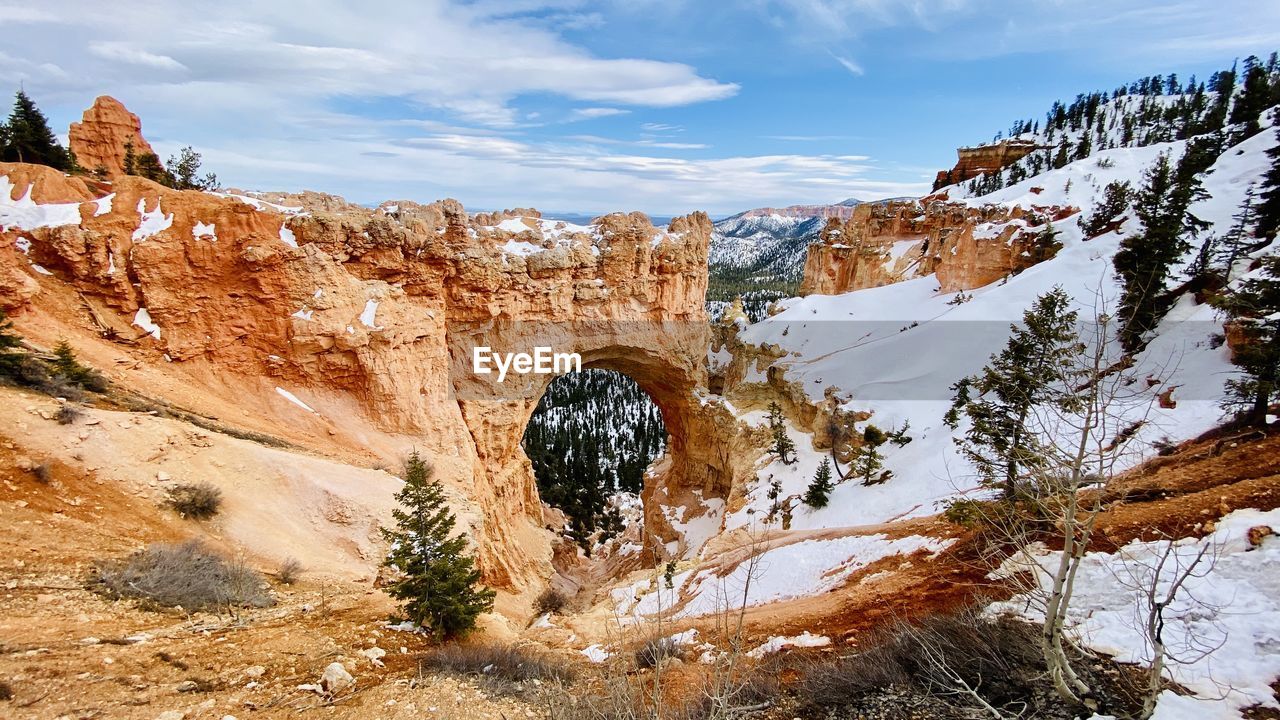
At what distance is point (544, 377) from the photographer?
25484 mm

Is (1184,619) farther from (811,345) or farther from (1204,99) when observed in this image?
(1204,99)

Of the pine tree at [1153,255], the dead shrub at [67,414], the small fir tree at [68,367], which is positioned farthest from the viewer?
the pine tree at [1153,255]

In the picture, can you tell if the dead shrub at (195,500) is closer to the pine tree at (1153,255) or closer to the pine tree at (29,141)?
the pine tree at (29,141)

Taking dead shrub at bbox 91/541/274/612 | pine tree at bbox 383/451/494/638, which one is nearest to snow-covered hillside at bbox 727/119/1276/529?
pine tree at bbox 383/451/494/638

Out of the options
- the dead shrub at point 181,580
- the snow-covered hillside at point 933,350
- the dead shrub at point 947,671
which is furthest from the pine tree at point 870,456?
the dead shrub at point 181,580

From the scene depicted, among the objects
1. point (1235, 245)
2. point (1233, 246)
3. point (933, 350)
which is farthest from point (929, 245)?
point (1235, 245)

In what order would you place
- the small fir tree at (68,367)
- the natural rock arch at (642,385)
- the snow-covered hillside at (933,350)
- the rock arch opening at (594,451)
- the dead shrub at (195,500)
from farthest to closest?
the rock arch opening at (594,451) < the natural rock arch at (642,385) < the snow-covered hillside at (933,350) < the small fir tree at (68,367) < the dead shrub at (195,500)

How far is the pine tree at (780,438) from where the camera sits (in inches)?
1061

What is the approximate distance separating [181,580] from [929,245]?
51.8m

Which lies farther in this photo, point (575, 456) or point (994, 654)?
point (575, 456)

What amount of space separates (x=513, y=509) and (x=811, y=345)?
2011 centimetres

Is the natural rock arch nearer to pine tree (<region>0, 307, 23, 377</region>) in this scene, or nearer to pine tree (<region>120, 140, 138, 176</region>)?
pine tree (<region>0, 307, 23, 377</region>)

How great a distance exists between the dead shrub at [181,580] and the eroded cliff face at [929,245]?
42741mm

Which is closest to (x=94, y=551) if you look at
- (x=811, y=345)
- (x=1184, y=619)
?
(x=1184, y=619)
